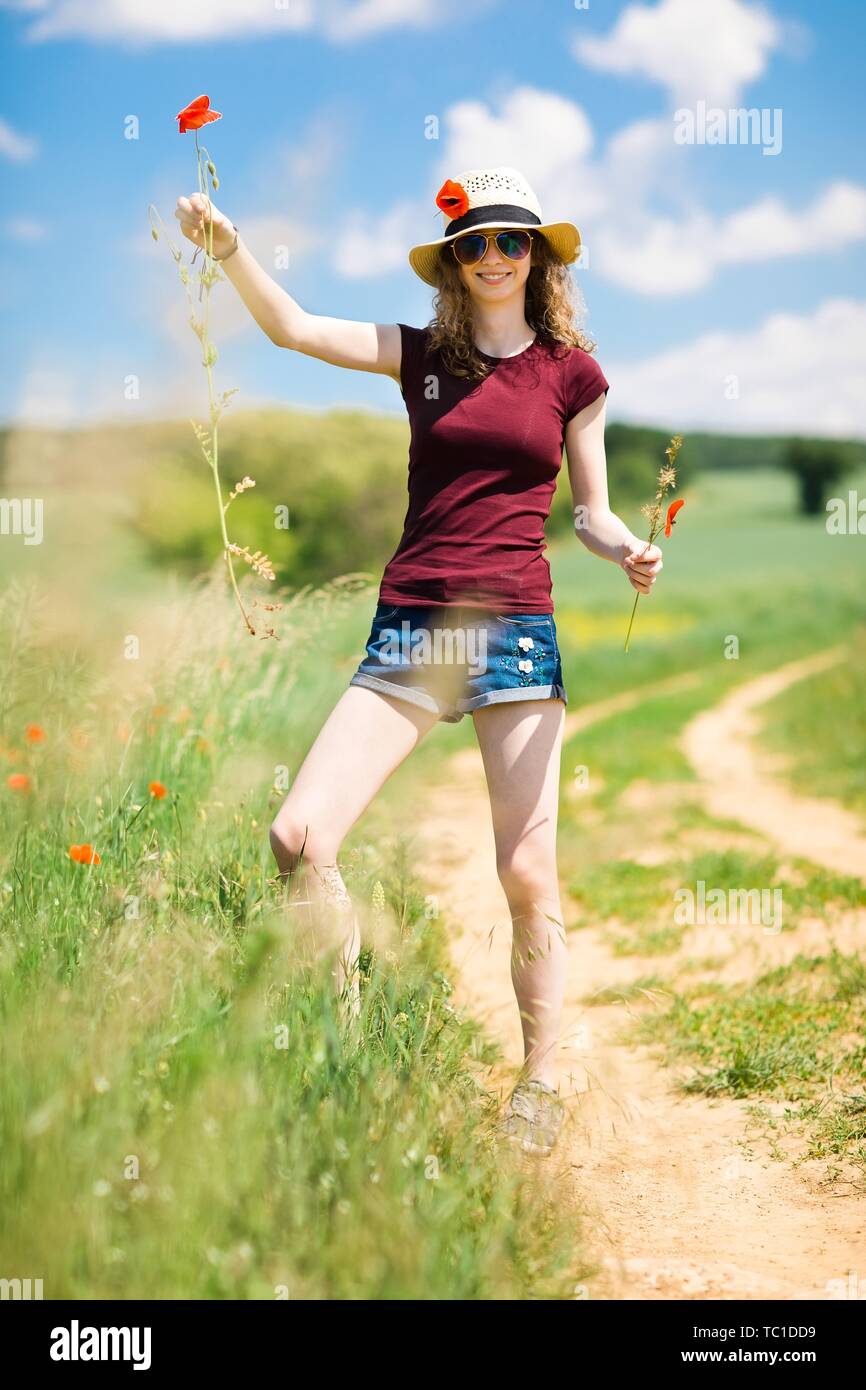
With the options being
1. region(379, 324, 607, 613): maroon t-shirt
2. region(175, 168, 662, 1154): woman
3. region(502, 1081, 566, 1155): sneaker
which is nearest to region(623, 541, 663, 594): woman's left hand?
region(175, 168, 662, 1154): woman

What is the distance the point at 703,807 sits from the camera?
7.94 metres

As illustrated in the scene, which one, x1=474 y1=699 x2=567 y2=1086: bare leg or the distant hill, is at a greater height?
the distant hill

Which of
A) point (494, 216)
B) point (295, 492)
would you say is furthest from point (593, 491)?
point (295, 492)

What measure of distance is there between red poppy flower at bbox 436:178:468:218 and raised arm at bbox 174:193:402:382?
1.05 feet

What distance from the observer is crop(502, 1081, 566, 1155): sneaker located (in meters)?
2.85

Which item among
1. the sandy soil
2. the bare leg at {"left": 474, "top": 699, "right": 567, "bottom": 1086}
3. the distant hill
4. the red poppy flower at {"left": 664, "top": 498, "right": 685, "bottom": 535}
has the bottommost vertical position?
the sandy soil

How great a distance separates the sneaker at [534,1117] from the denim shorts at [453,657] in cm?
95

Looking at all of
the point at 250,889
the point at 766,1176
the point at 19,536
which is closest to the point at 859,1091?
the point at 766,1176

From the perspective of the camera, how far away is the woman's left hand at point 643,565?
2.90m

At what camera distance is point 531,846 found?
9.75 ft
